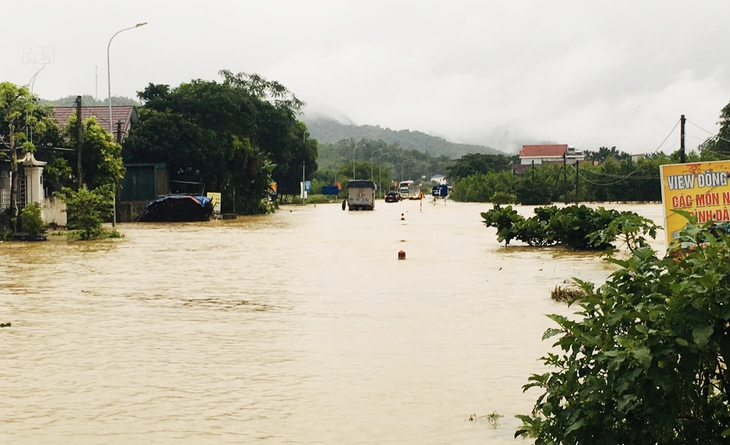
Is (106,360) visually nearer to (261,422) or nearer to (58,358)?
(58,358)

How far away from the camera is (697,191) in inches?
588

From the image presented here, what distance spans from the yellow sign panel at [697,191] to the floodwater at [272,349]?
8.73ft

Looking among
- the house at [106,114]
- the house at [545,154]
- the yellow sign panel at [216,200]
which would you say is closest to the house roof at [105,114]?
the house at [106,114]

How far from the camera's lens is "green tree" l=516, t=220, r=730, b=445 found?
4.29m

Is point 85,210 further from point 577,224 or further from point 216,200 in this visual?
point 216,200

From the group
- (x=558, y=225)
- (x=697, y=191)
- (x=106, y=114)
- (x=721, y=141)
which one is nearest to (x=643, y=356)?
(x=697, y=191)

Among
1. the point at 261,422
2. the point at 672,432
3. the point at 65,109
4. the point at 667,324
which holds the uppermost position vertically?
the point at 65,109

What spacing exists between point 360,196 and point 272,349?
6370cm

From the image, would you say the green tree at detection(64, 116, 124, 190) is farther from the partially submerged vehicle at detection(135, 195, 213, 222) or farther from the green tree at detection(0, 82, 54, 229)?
the partially submerged vehicle at detection(135, 195, 213, 222)

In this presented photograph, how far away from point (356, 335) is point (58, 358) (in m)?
3.51

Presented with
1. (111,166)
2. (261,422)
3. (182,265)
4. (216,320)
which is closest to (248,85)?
(111,166)

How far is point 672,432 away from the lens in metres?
4.63

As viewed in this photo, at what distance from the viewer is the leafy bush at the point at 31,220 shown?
30484 millimetres

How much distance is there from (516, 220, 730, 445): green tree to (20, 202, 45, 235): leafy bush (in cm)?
2820
